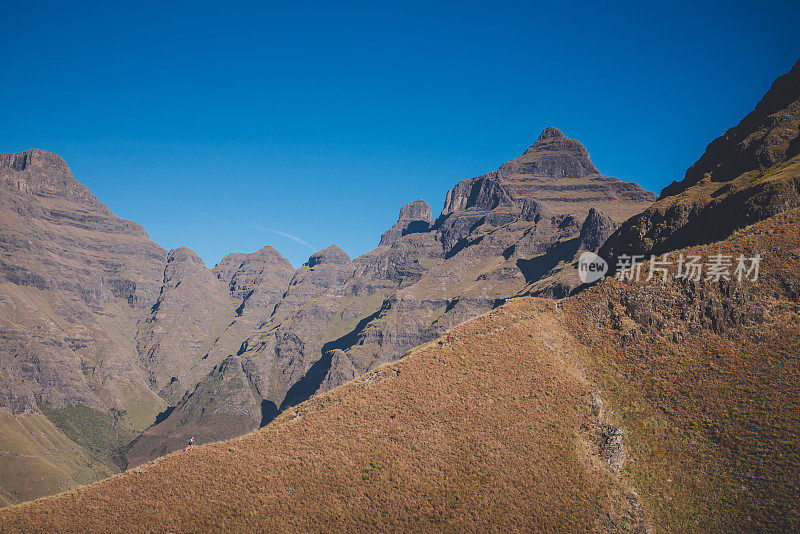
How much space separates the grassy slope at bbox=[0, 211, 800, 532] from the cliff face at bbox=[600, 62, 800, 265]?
48374 mm

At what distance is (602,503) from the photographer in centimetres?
3822

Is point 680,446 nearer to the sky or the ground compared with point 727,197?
nearer to the ground

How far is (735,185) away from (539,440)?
358 feet

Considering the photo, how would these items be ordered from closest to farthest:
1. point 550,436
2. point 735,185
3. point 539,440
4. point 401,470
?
point 401,470 < point 539,440 < point 550,436 < point 735,185

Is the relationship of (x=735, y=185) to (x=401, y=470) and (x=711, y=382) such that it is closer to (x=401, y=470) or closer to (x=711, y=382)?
(x=711, y=382)

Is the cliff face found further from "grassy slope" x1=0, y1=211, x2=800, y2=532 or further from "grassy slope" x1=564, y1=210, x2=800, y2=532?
"grassy slope" x1=0, y1=211, x2=800, y2=532

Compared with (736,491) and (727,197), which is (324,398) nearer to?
(736,491)

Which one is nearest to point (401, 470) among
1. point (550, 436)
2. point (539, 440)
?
point (539, 440)

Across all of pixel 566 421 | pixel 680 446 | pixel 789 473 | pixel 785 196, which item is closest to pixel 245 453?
pixel 566 421

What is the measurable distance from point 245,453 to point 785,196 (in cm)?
10529

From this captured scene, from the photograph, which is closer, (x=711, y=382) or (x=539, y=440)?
(x=539, y=440)

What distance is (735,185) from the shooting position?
116 metres

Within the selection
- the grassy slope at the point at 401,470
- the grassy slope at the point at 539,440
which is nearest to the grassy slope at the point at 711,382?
the grassy slope at the point at 539,440

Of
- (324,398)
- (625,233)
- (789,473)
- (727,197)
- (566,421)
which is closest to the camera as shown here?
(789,473)
